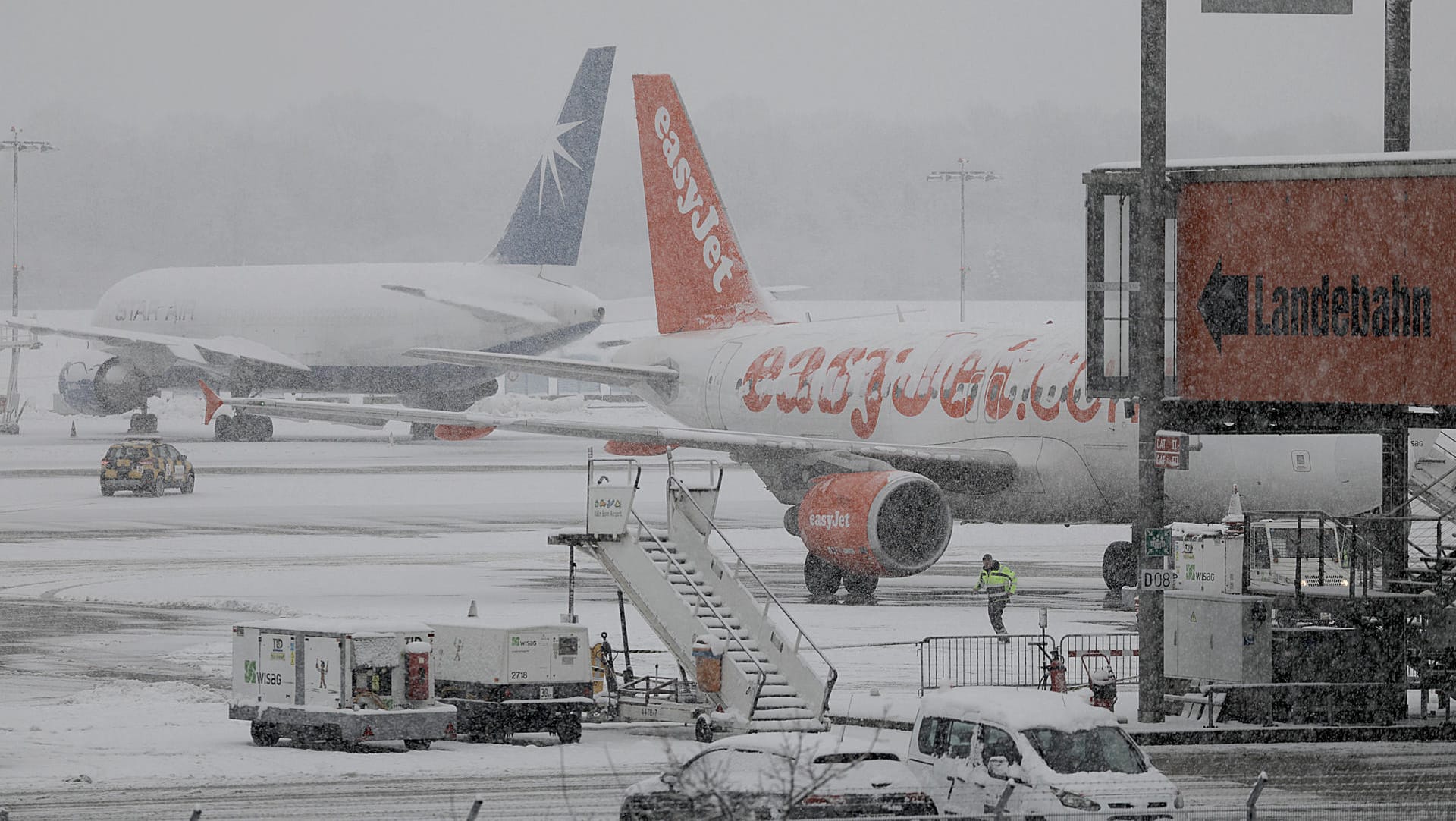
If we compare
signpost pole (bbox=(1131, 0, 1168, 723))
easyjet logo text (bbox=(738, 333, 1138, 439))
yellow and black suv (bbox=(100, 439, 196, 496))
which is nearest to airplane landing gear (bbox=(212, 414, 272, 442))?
yellow and black suv (bbox=(100, 439, 196, 496))

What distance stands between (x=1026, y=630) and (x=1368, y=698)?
8366mm

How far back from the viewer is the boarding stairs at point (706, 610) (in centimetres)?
2339

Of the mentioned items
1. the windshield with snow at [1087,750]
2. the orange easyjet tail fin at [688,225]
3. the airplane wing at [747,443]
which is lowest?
the windshield with snow at [1087,750]

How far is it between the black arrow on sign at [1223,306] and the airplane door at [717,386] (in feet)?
71.3

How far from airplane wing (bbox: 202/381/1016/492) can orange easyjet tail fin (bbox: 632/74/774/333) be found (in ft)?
29.0

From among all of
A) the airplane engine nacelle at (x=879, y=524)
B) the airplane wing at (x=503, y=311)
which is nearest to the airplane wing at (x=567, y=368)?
the airplane engine nacelle at (x=879, y=524)

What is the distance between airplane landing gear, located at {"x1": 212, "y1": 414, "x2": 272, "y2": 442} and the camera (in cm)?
10081

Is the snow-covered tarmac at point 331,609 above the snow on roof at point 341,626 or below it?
below

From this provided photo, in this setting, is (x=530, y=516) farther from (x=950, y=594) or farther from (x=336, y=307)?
(x=336, y=307)

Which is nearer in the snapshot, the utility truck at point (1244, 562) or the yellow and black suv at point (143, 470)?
the utility truck at point (1244, 562)

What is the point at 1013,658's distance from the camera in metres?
29.2

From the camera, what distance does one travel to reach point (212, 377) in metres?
97.9

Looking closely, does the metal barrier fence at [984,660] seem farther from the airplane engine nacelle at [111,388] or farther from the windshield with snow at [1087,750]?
the airplane engine nacelle at [111,388]

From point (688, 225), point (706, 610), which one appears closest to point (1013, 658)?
point (706, 610)
